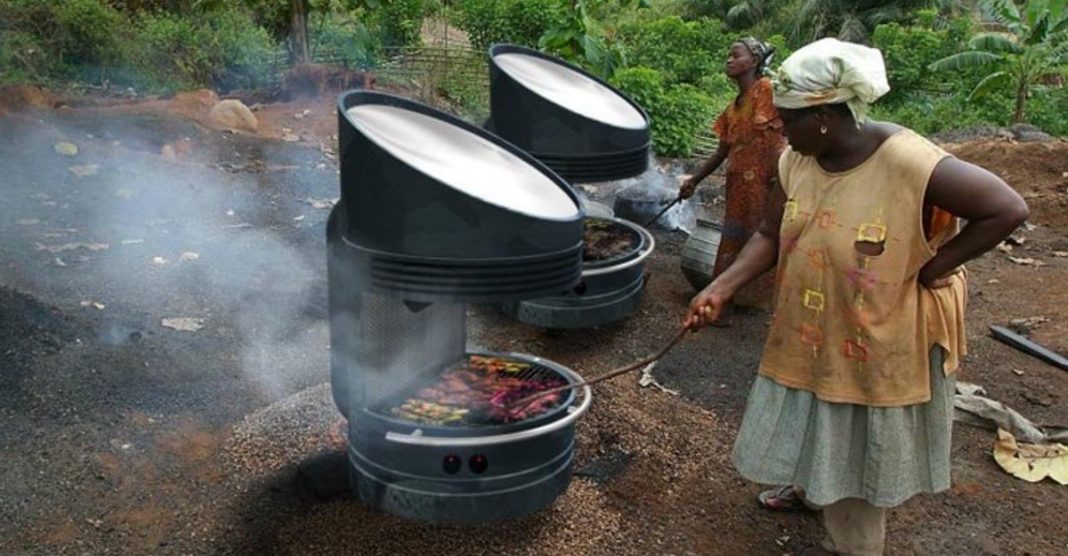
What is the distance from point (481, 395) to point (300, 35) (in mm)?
9540

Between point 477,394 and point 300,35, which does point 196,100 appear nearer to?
point 300,35

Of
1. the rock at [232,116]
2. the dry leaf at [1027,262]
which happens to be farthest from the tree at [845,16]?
the rock at [232,116]

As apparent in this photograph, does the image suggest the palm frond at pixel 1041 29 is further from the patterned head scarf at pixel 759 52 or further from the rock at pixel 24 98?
the rock at pixel 24 98

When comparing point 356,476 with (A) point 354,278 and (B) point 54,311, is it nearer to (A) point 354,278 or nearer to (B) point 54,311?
(A) point 354,278

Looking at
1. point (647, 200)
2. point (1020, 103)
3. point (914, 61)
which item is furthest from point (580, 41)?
point (914, 61)

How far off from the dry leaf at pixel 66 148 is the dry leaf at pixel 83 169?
0.20 metres

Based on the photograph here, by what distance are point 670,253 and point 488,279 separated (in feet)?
17.1

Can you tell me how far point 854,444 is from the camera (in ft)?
9.99

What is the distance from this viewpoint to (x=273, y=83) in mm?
12102

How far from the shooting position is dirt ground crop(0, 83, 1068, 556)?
11.4 feet

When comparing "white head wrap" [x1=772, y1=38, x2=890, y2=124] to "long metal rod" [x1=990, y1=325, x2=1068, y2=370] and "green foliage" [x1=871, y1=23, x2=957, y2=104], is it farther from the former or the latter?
"green foliage" [x1=871, y1=23, x2=957, y2=104]

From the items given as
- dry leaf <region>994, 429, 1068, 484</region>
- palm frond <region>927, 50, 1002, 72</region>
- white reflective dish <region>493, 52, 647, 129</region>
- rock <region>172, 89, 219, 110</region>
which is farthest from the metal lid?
palm frond <region>927, 50, 1002, 72</region>

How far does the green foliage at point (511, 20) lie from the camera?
46.3 feet

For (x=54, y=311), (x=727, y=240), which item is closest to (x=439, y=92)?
(x=727, y=240)
